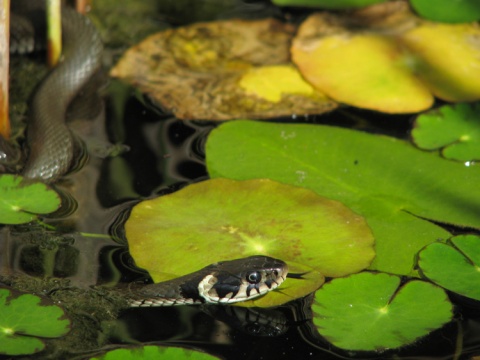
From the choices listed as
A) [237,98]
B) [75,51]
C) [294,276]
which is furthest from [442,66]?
[75,51]

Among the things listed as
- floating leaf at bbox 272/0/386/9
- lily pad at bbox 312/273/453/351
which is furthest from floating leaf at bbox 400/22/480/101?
lily pad at bbox 312/273/453/351

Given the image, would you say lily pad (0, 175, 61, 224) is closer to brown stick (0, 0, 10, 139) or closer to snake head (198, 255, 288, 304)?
brown stick (0, 0, 10, 139)

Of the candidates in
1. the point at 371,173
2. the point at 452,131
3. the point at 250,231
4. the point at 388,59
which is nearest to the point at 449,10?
the point at 388,59

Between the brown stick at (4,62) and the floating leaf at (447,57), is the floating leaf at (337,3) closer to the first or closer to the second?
the floating leaf at (447,57)

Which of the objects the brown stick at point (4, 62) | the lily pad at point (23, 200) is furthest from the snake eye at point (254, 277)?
the brown stick at point (4, 62)

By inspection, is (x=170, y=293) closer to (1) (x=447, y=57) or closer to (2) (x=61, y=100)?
(2) (x=61, y=100)

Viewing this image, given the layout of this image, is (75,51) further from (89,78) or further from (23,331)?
(23,331)
